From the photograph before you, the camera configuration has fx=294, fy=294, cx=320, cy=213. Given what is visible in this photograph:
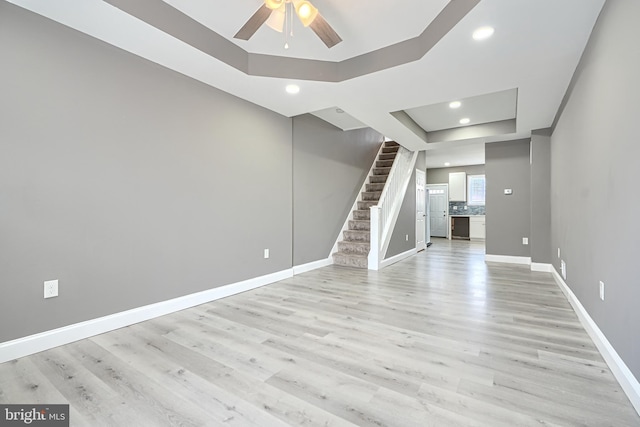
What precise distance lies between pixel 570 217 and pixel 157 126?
4.30 meters

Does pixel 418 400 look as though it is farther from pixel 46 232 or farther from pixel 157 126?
pixel 157 126

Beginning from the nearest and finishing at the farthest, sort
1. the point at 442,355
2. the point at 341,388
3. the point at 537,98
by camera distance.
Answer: the point at 341,388 < the point at 442,355 < the point at 537,98

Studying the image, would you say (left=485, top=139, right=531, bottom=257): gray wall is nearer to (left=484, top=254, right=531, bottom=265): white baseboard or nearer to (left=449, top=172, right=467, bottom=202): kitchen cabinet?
(left=484, top=254, right=531, bottom=265): white baseboard

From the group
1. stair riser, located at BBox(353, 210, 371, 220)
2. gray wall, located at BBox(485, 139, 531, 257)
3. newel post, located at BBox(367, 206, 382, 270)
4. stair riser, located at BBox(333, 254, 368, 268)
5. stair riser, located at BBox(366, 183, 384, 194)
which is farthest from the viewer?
stair riser, located at BBox(366, 183, 384, 194)

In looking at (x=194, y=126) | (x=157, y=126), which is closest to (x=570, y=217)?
(x=194, y=126)

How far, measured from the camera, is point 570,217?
3.10 m

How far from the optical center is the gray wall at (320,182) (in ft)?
15.4

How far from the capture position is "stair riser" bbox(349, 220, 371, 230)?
5836mm

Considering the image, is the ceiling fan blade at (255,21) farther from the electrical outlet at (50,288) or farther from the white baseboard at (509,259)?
the white baseboard at (509,259)

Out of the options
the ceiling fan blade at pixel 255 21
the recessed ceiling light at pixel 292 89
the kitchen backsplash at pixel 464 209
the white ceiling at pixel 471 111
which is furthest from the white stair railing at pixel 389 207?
the kitchen backsplash at pixel 464 209

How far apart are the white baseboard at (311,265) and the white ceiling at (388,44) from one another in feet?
8.00

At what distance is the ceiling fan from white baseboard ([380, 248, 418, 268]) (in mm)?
Answer: 3855

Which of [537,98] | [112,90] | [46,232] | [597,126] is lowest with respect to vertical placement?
[46,232]

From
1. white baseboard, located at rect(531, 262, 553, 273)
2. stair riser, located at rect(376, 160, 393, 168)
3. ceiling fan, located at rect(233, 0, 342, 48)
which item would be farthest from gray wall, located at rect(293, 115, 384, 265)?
white baseboard, located at rect(531, 262, 553, 273)
